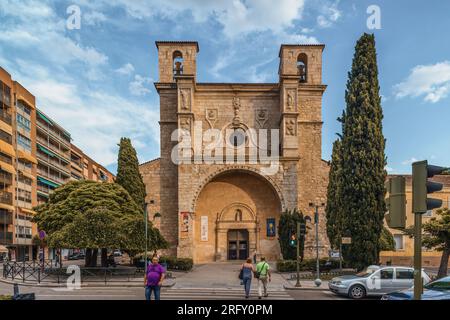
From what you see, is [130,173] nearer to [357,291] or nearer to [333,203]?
[333,203]

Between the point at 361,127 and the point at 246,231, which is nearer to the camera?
the point at 361,127

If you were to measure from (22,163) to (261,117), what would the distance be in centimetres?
3194

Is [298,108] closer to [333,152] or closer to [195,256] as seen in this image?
[333,152]

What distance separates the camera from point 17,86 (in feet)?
165

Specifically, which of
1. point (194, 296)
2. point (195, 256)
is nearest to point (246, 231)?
point (195, 256)

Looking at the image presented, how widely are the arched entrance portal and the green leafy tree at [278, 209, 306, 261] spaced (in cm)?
516

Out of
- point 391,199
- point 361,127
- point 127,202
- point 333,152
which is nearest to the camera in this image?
point 391,199

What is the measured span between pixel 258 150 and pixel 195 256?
11.2 meters

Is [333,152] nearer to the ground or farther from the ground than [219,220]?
farther from the ground

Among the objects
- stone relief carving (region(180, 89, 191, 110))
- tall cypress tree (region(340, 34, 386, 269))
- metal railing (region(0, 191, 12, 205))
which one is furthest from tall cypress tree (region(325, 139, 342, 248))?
metal railing (region(0, 191, 12, 205))

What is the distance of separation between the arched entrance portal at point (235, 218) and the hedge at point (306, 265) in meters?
7.97

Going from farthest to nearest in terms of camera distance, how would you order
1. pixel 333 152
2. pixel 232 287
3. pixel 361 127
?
pixel 333 152 → pixel 361 127 → pixel 232 287

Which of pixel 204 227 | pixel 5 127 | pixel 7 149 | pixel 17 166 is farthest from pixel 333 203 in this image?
pixel 17 166

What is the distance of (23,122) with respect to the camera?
52.0 meters
